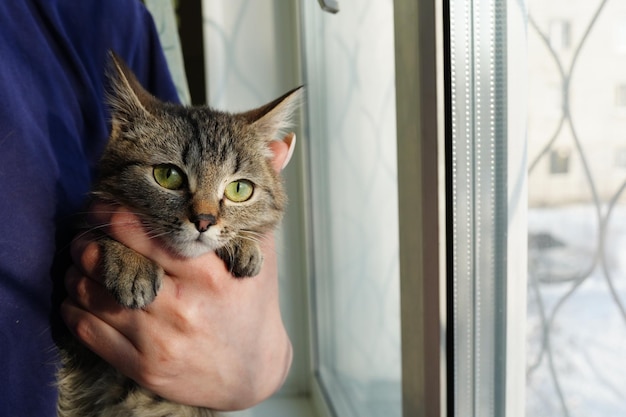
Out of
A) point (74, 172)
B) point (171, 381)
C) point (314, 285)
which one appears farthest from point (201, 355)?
point (314, 285)

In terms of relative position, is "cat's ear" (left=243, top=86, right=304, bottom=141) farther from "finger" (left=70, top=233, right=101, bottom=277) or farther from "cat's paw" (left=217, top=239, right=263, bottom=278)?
"finger" (left=70, top=233, right=101, bottom=277)

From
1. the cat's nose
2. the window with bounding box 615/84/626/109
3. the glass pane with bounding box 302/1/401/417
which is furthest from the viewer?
the glass pane with bounding box 302/1/401/417

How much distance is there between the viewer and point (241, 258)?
75 centimetres

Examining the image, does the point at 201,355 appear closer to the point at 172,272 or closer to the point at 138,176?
the point at 172,272

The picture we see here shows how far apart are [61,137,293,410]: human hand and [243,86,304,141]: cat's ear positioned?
0.85 ft

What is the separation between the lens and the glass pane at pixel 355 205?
0.95 metres

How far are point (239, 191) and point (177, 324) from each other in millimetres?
231

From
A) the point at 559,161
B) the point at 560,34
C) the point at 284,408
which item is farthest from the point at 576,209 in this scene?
the point at 284,408

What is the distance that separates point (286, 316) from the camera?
1.60 metres

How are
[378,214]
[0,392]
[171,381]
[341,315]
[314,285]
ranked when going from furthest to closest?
[314,285]
[341,315]
[378,214]
[171,381]
[0,392]

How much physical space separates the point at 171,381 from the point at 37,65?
49cm

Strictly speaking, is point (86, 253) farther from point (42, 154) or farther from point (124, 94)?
point (124, 94)

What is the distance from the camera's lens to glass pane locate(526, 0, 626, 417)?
1.38 feet

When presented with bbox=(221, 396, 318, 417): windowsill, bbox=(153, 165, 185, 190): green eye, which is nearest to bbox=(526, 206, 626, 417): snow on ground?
bbox=(153, 165, 185, 190): green eye
